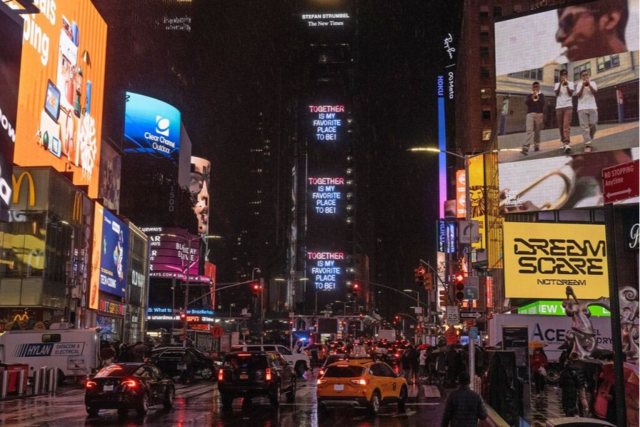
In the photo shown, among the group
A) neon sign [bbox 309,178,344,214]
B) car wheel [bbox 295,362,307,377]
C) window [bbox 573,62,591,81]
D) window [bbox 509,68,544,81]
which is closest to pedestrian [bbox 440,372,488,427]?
car wheel [bbox 295,362,307,377]

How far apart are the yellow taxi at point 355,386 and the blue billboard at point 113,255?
127 feet

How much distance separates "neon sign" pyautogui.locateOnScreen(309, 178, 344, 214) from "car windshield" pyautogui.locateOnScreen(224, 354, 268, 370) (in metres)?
163

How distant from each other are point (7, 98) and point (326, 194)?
164349 mm

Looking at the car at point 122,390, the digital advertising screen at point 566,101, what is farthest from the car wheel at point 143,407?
the digital advertising screen at point 566,101

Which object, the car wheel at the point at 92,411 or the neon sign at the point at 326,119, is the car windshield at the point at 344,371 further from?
the neon sign at the point at 326,119

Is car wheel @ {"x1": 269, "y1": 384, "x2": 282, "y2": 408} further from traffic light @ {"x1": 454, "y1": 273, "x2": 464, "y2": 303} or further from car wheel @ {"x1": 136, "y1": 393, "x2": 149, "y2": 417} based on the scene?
traffic light @ {"x1": 454, "y1": 273, "x2": 464, "y2": 303}

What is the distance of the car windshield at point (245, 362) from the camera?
78.7 ft

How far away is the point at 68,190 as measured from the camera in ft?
160

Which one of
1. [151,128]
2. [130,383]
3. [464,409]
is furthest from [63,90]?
[151,128]

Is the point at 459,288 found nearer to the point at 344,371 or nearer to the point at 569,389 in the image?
the point at 344,371

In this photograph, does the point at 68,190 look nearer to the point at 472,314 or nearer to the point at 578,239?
the point at 472,314

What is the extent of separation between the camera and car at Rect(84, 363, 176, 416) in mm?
20641

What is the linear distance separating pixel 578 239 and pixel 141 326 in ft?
149

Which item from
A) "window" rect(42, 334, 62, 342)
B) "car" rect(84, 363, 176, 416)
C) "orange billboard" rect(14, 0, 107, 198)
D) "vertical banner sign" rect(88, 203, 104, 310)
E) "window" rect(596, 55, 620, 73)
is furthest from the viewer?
"vertical banner sign" rect(88, 203, 104, 310)
